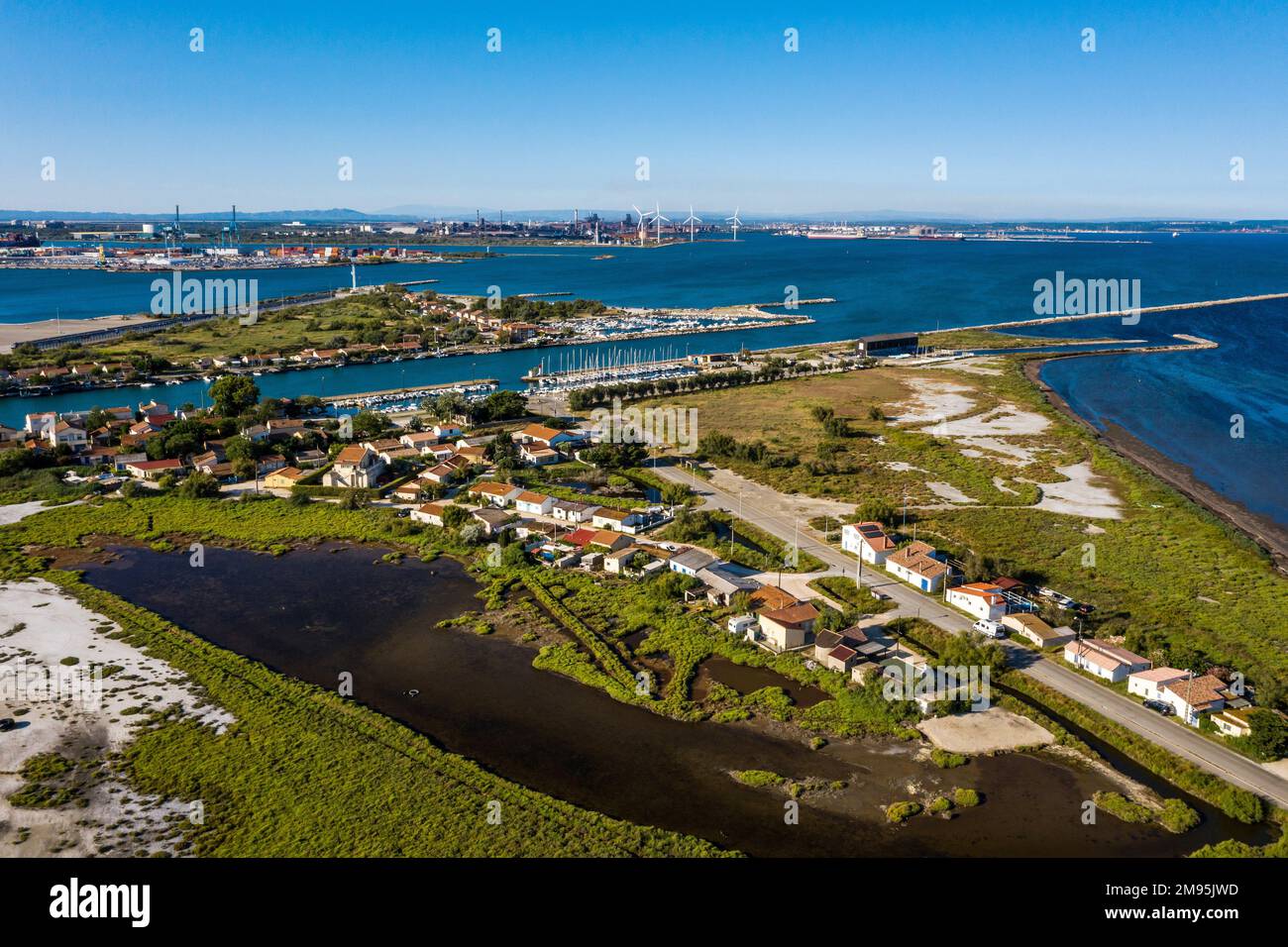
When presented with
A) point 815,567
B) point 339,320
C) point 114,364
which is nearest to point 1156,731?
point 815,567

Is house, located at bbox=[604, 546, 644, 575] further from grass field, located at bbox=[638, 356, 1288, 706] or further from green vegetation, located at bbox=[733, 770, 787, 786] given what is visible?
green vegetation, located at bbox=[733, 770, 787, 786]

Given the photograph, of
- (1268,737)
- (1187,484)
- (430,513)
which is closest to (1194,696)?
(1268,737)

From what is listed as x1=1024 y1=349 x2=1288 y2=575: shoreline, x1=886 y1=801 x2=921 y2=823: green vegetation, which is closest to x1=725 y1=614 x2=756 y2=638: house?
x1=886 y1=801 x2=921 y2=823: green vegetation

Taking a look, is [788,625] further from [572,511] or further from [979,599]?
[572,511]

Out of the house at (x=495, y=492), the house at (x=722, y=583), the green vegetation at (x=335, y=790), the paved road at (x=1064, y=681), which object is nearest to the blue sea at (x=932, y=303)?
the paved road at (x=1064, y=681)

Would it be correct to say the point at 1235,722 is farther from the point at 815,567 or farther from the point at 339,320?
the point at 339,320
